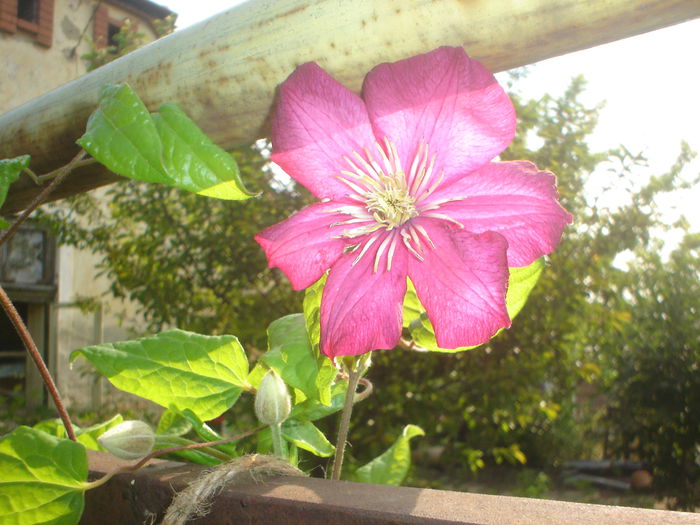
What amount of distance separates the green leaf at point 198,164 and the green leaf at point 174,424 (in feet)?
1.03

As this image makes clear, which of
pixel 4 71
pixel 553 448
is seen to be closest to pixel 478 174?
pixel 553 448

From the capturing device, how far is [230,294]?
2.92 meters

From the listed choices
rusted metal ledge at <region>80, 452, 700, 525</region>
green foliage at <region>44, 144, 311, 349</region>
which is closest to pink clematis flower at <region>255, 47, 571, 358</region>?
rusted metal ledge at <region>80, 452, 700, 525</region>

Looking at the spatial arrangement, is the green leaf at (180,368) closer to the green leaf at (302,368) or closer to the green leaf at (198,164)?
the green leaf at (302,368)

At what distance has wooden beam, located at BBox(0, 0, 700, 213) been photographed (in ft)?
1.27

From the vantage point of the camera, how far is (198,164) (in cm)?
46

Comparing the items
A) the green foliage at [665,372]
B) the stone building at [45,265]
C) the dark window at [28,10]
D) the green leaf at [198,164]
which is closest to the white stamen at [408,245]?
the green leaf at [198,164]

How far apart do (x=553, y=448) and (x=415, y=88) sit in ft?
17.0

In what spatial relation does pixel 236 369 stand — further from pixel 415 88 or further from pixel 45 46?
pixel 45 46

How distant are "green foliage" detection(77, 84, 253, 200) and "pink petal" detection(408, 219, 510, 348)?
14 centimetres

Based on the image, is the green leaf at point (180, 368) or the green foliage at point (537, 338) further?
the green foliage at point (537, 338)

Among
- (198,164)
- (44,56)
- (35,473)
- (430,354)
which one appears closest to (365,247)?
(198,164)

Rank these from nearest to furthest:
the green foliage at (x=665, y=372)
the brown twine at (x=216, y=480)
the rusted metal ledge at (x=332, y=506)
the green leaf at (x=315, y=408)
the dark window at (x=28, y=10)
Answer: the rusted metal ledge at (x=332, y=506)
the brown twine at (x=216, y=480)
the green leaf at (x=315, y=408)
the green foliage at (x=665, y=372)
the dark window at (x=28, y=10)

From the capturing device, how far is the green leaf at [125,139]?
439 mm
